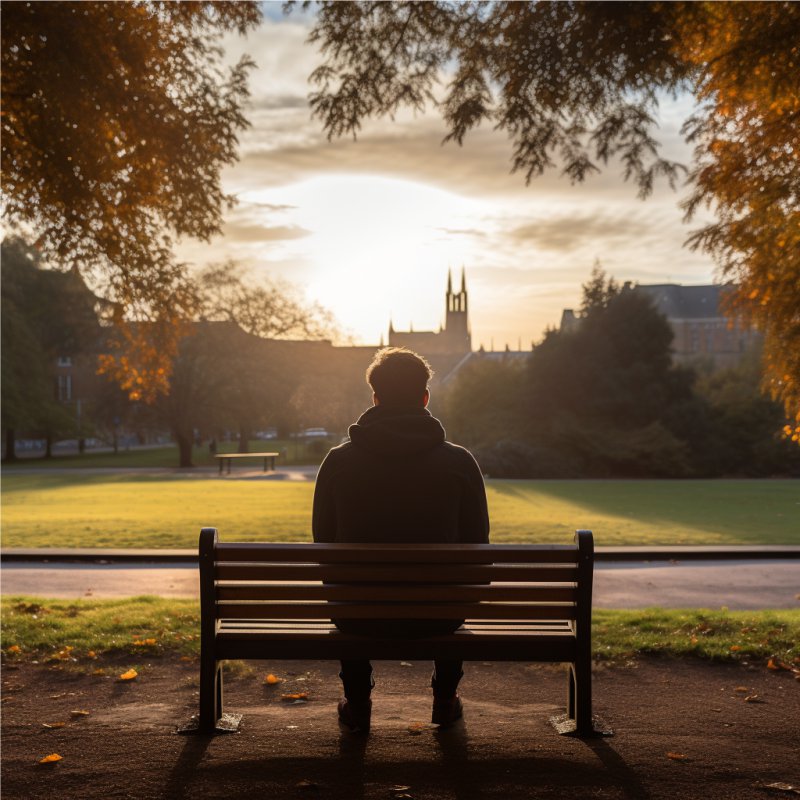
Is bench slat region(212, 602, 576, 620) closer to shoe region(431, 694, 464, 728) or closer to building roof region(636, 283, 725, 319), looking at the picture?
shoe region(431, 694, 464, 728)

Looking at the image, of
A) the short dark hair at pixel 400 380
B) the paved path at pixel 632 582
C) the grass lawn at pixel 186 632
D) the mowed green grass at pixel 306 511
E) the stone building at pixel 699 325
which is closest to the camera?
the short dark hair at pixel 400 380

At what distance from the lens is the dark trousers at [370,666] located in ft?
14.4

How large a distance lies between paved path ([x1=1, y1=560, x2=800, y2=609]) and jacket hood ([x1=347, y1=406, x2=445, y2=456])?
555cm

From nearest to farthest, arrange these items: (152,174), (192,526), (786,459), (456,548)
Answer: (456,548) < (152,174) < (192,526) < (786,459)

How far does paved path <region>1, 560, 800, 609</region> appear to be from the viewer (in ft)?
32.2

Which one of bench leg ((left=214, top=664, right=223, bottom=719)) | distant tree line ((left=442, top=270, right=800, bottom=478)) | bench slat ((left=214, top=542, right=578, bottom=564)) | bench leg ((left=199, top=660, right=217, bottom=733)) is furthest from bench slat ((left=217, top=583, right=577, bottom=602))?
distant tree line ((left=442, top=270, right=800, bottom=478))

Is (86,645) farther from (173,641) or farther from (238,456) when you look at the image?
(238,456)

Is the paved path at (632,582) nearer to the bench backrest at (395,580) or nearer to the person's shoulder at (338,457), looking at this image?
the bench backrest at (395,580)

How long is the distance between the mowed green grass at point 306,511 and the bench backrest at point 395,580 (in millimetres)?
10559

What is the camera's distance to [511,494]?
87.2 feet

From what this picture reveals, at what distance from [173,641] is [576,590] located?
372 centimetres

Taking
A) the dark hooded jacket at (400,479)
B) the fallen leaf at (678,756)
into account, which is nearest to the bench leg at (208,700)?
the dark hooded jacket at (400,479)

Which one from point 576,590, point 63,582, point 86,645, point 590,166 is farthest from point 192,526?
point 576,590

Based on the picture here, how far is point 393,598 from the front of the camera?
4.32 m
